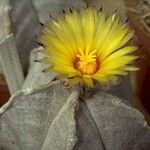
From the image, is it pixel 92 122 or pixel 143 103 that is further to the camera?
pixel 143 103

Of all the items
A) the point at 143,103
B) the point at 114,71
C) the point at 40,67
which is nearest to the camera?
the point at 114,71

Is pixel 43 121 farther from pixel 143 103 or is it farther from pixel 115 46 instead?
pixel 143 103

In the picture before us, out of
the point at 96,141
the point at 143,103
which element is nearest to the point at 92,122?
the point at 96,141

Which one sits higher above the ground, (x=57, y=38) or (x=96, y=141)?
(x=57, y=38)

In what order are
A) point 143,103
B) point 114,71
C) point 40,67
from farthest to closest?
1. point 143,103
2. point 40,67
3. point 114,71
